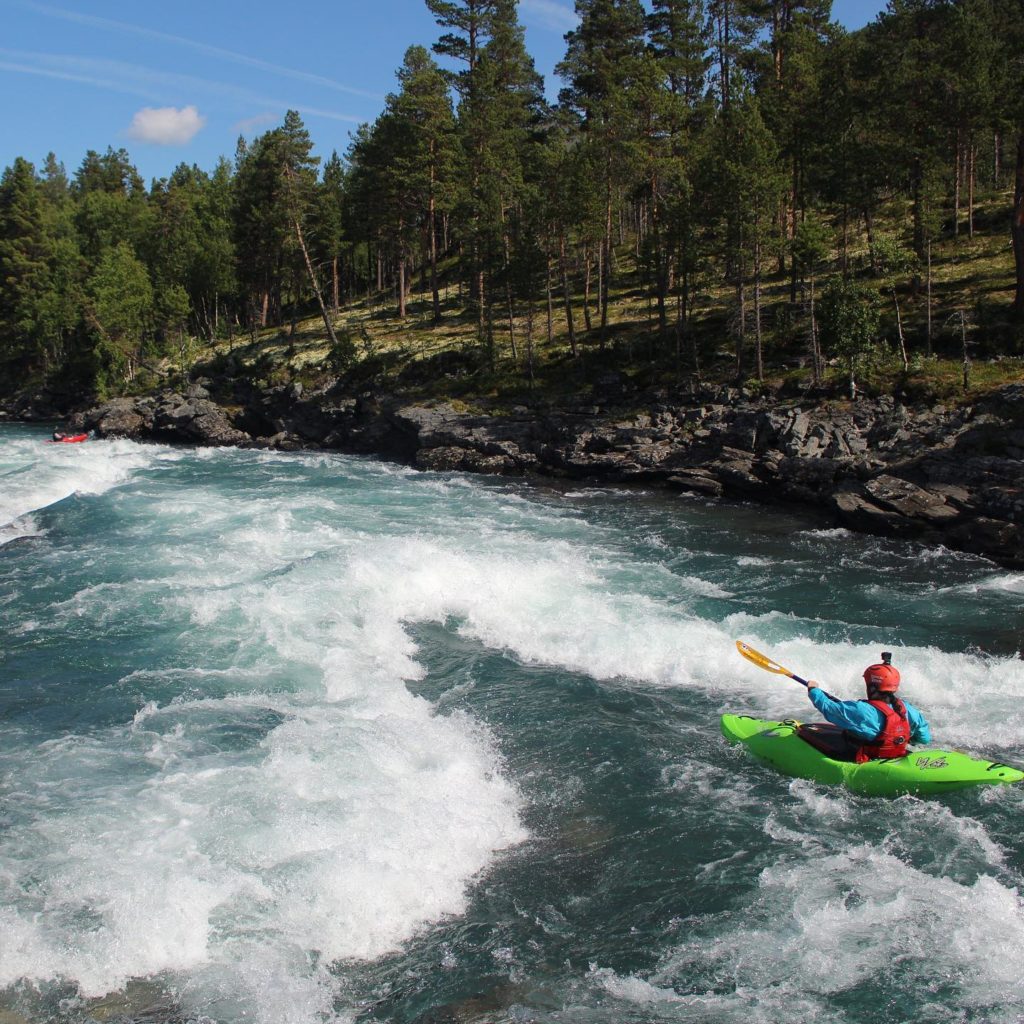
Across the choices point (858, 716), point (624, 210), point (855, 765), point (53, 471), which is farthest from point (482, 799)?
point (624, 210)

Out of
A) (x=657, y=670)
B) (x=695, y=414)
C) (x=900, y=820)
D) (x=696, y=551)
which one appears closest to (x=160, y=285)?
(x=695, y=414)

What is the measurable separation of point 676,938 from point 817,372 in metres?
25.7

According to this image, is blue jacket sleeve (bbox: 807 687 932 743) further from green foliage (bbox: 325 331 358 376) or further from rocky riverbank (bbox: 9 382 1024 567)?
green foliage (bbox: 325 331 358 376)

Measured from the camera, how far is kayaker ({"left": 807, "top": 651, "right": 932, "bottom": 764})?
1062 cm

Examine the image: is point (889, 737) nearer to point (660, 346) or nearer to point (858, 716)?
point (858, 716)

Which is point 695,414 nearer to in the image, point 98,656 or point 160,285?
point 98,656

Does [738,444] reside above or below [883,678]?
above

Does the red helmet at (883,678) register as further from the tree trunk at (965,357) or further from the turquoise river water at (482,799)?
the tree trunk at (965,357)

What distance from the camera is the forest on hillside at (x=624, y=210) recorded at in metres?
32.2

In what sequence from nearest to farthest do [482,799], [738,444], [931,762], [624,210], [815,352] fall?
[931,762], [482,799], [738,444], [815,352], [624,210]

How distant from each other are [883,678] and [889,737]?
77 cm

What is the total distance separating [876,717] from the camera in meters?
10.7

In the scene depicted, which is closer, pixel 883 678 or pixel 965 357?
pixel 883 678

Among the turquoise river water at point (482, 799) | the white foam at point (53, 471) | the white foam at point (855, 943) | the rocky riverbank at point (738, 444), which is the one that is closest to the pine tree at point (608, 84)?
the rocky riverbank at point (738, 444)
